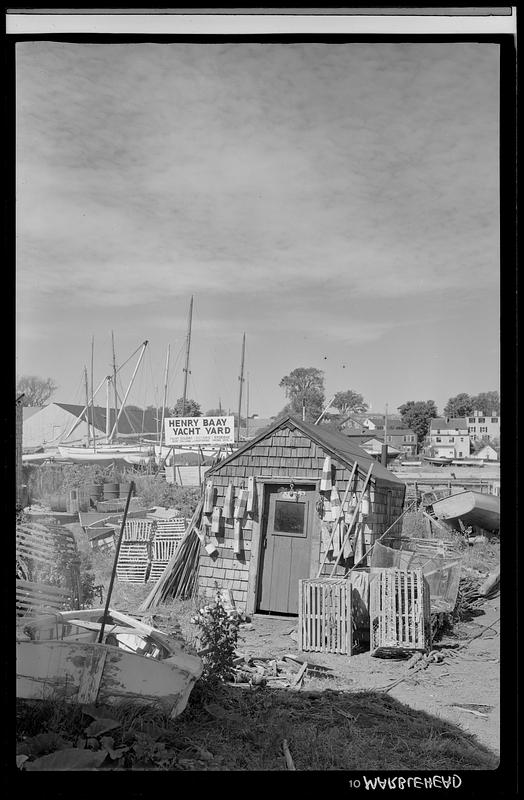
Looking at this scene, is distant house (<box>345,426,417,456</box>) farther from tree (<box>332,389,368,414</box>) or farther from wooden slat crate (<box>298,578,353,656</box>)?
wooden slat crate (<box>298,578,353,656</box>)

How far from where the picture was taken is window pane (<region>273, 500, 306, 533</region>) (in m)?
5.16

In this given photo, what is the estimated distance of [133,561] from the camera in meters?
4.35

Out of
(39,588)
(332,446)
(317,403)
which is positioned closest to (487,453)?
(317,403)

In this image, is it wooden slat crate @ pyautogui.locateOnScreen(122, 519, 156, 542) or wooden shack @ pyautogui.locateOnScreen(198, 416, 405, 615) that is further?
wooden shack @ pyautogui.locateOnScreen(198, 416, 405, 615)

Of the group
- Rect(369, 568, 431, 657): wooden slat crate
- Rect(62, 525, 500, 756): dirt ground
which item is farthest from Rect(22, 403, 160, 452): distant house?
Rect(369, 568, 431, 657): wooden slat crate

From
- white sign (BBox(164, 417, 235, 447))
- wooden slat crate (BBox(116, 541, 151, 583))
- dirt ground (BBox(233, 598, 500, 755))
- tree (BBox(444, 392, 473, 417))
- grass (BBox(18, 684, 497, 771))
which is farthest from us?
wooden slat crate (BBox(116, 541, 151, 583))

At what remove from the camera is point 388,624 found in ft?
15.5

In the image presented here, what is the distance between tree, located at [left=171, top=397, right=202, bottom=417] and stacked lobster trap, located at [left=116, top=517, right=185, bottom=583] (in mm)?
788

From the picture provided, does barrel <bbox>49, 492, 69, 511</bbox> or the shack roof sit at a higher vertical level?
the shack roof

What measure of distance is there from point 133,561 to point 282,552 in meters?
1.31

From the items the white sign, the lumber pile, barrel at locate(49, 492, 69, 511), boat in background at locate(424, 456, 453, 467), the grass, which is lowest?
the grass
